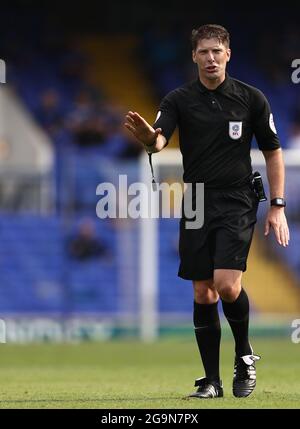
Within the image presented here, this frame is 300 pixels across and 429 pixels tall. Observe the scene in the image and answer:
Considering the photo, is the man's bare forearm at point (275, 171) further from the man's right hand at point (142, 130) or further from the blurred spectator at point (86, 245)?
the blurred spectator at point (86, 245)

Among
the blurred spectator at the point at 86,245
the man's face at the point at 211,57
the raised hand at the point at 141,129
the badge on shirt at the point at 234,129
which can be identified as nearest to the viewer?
the raised hand at the point at 141,129

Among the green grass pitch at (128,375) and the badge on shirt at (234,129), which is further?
the badge on shirt at (234,129)

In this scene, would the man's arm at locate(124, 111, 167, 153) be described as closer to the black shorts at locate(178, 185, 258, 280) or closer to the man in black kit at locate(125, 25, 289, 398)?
the man in black kit at locate(125, 25, 289, 398)

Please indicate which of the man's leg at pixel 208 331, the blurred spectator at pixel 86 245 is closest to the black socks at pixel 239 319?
the man's leg at pixel 208 331

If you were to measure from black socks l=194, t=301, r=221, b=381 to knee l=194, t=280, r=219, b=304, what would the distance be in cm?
4

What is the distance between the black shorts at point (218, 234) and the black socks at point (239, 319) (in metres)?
0.24

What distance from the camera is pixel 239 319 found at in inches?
309

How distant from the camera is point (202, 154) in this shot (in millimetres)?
7773

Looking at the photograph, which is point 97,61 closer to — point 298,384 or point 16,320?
point 16,320

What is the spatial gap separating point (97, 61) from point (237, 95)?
54.6 feet

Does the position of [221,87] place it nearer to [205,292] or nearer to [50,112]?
[205,292]

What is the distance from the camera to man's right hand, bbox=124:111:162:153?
7.20 meters

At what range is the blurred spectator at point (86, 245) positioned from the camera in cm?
1978
